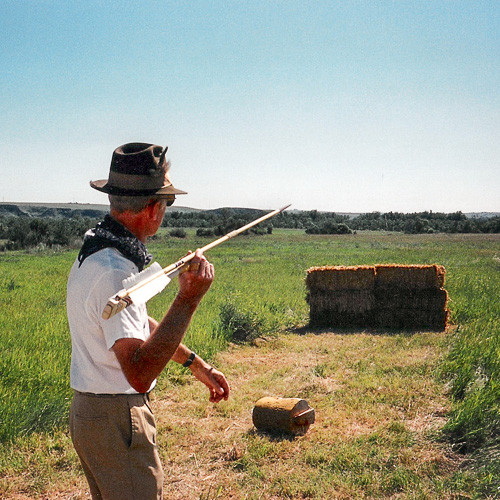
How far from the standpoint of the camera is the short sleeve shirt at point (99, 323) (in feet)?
6.57

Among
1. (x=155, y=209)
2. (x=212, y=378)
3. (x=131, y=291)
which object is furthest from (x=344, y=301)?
(x=131, y=291)

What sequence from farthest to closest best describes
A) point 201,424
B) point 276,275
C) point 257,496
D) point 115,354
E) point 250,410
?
point 276,275 → point 250,410 → point 201,424 → point 257,496 → point 115,354

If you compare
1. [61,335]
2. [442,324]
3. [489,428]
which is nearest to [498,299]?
[442,324]

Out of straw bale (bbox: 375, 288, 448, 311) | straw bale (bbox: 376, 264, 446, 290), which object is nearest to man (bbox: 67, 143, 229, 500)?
straw bale (bbox: 375, 288, 448, 311)

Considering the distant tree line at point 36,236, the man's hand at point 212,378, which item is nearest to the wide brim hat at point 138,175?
the man's hand at point 212,378

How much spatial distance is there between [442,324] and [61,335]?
25.6 feet

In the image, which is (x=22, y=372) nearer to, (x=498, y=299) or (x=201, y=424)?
(x=201, y=424)

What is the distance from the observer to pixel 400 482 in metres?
4.52

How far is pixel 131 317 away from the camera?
6.61ft

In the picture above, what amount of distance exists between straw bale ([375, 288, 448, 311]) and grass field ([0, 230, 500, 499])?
4.21ft

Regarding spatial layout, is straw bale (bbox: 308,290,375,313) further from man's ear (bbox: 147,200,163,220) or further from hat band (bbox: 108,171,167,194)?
hat band (bbox: 108,171,167,194)

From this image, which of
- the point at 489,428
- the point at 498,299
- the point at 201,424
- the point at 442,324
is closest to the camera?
the point at 489,428

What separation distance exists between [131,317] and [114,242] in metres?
0.34

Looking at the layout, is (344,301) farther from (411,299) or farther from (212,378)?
(212,378)
